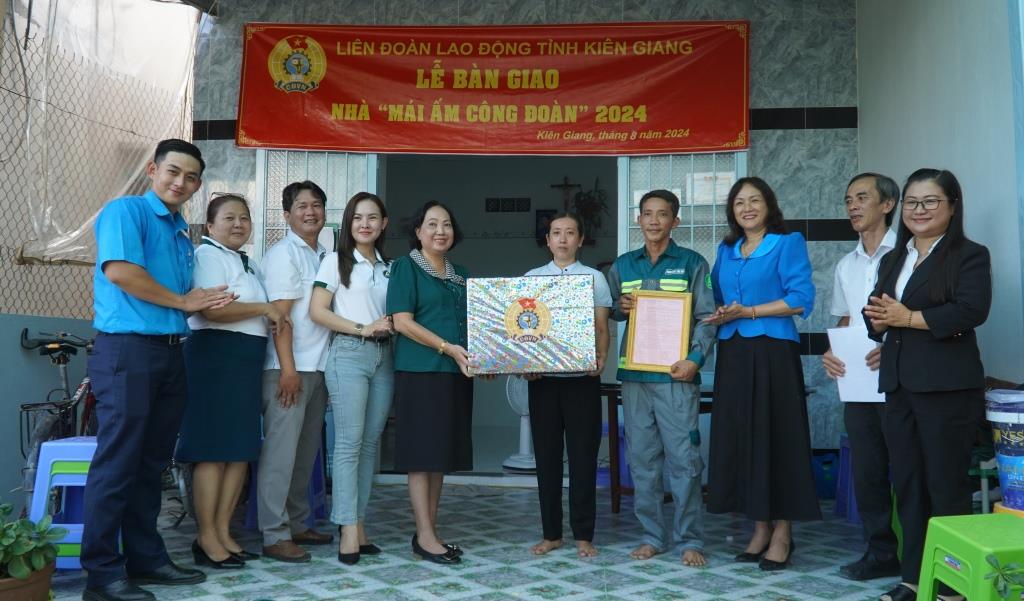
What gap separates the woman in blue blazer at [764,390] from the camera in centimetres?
332

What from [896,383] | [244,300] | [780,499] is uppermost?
[244,300]

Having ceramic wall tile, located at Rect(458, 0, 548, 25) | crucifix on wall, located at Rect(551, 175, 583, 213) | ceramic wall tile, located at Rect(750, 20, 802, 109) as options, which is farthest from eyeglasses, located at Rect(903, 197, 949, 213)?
crucifix on wall, located at Rect(551, 175, 583, 213)

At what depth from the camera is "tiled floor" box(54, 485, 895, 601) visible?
2.99m

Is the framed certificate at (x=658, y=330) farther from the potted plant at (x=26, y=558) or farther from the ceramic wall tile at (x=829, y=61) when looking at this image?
the ceramic wall tile at (x=829, y=61)

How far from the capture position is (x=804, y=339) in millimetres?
5230

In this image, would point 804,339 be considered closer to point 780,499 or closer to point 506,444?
point 780,499

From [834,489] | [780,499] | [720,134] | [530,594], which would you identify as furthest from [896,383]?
[720,134]

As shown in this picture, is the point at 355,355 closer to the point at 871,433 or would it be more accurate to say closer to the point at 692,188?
the point at 871,433

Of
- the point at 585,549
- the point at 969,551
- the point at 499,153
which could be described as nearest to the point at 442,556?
the point at 585,549

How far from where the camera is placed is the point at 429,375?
340 cm

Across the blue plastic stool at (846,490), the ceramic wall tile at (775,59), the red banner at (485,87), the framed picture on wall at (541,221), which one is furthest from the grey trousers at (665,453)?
the framed picture on wall at (541,221)

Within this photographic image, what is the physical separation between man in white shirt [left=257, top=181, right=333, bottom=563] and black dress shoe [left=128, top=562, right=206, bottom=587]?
17.0 inches

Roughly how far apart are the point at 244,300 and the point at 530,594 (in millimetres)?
1625

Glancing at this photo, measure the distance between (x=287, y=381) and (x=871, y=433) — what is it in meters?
2.40
